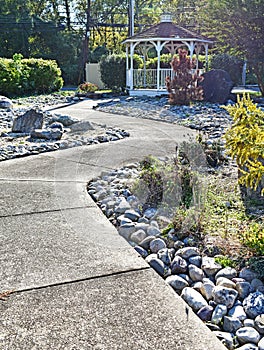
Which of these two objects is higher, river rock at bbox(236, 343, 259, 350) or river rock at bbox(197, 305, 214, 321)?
river rock at bbox(236, 343, 259, 350)

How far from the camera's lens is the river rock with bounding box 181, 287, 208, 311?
2.28 metres

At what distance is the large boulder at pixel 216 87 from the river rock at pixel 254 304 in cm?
1073

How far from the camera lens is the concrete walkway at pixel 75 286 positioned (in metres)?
1.93

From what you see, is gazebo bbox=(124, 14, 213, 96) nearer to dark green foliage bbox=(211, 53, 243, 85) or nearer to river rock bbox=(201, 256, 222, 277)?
dark green foliage bbox=(211, 53, 243, 85)

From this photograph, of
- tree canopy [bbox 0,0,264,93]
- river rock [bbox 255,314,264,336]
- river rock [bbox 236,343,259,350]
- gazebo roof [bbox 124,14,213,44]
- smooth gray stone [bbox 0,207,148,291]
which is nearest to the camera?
river rock [bbox 236,343,259,350]

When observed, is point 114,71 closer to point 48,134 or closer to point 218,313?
point 48,134

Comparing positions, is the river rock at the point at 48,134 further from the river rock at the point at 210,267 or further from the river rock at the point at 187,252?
the river rock at the point at 210,267

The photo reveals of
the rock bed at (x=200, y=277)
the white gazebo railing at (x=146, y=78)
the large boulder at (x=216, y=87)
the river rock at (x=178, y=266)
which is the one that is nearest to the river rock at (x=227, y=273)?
the rock bed at (x=200, y=277)

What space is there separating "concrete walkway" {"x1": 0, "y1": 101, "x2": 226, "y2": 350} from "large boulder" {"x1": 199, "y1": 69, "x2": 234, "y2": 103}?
9.19 metres

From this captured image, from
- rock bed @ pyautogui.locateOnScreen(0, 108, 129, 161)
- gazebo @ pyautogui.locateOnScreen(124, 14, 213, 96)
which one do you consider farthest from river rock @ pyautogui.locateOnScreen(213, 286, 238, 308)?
gazebo @ pyautogui.locateOnScreen(124, 14, 213, 96)

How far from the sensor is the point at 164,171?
13.6 feet

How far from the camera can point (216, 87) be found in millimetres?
12711

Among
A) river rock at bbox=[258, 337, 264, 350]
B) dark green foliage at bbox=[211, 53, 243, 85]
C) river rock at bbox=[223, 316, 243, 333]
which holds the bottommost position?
river rock at bbox=[223, 316, 243, 333]

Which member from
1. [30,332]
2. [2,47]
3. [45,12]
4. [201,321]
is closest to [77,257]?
[30,332]
